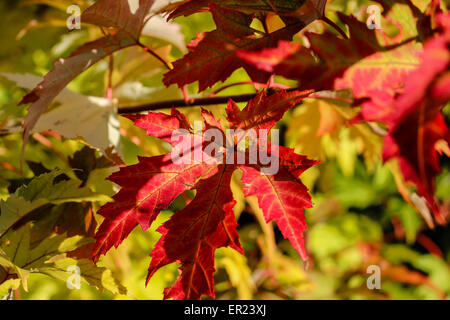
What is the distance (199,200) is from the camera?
1.64 feet

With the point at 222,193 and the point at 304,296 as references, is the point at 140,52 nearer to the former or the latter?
the point at 222,193

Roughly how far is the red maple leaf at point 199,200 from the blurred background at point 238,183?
10 cm

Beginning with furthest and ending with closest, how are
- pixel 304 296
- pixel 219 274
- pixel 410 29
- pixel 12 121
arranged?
pixel 304 296
pixel 219 274
pixel 12 121
pixel 410 29

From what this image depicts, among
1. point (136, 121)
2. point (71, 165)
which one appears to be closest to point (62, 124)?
point (71, 165)

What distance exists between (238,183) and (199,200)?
356 millimetres

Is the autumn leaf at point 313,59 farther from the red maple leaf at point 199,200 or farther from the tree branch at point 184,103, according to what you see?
the tree branch at point 184,103

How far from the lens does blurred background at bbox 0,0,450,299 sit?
795 millimetres

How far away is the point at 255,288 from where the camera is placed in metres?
1.20

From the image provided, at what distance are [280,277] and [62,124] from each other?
96 centimetres
